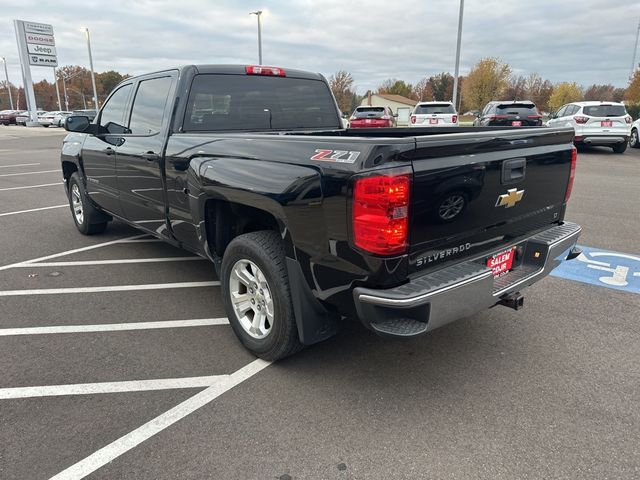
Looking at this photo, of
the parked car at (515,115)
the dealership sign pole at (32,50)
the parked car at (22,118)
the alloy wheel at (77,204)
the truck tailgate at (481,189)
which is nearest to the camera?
the truck tailgate at (481,189)

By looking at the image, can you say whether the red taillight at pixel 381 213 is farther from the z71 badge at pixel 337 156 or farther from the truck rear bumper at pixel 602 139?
the truck rear bumper at pixel 602 139

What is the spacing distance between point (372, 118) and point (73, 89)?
83909mm

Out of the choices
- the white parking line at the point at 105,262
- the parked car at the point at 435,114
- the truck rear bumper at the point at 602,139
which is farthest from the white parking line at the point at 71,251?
the truck rear bumper at the point at 602,139

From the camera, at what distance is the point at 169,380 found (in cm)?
304

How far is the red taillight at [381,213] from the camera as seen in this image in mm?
2285

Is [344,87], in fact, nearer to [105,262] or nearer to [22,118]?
[22,118]

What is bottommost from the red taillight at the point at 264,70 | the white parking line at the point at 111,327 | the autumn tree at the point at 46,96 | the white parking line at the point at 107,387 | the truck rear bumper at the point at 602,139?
the white parking line at the point at 107,387

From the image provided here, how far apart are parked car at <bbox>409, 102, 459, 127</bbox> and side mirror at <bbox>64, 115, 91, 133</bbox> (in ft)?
46.9

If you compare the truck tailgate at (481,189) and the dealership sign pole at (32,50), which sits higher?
the dealership sign pole at (32,50)

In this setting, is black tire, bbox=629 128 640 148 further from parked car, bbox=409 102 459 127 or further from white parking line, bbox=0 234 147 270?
white parking line, bbox=0 234 147 270

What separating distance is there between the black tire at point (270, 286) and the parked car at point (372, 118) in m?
16.7

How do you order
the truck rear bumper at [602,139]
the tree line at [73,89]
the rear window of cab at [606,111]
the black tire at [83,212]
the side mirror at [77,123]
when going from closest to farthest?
the side mirror at [77,123], the black tire at [83,212], the rear window of cab at [606,111], the truck rear bumper at [602,139], the tree line at [73,89]

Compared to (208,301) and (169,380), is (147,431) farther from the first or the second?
(208,301)

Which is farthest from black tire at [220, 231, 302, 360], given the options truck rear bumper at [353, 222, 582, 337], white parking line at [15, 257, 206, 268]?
white parking line at [15, 257, 206, 268]
